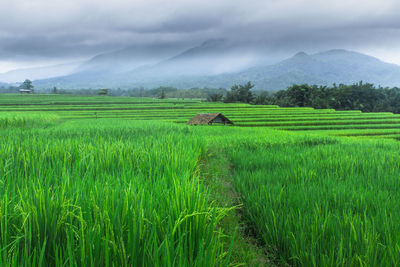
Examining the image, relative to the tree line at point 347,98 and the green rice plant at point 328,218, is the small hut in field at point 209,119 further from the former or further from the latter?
the tree line at point 347,98

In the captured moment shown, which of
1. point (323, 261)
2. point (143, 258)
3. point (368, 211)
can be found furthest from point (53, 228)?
point (368, 211)

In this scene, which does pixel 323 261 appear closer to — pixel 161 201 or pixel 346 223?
pixel 346 223

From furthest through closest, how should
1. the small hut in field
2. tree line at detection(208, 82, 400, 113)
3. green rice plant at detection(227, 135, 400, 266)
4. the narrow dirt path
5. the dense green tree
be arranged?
the dense green tree → tree line at detection(208, 82, 400, 113) → the small hut in field → the narrow dirt path → green rice plant at detection(227, 135, 400, 266)

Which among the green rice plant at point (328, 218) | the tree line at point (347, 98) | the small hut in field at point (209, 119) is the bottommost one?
the small hut in field at point (209, 119)

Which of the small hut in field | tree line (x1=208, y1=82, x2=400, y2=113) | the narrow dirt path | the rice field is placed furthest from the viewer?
tree line (x1=208, y1=82, x2=400, y2=113)

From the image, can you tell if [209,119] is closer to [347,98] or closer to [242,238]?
[242,238]

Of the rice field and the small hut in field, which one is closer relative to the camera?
the rice field

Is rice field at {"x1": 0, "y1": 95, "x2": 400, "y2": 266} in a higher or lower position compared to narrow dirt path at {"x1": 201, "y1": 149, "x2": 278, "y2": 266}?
higher

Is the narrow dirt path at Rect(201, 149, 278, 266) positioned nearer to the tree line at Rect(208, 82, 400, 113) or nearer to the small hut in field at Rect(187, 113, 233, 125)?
the small hut in field at Rect(187, 113, 233, 125)

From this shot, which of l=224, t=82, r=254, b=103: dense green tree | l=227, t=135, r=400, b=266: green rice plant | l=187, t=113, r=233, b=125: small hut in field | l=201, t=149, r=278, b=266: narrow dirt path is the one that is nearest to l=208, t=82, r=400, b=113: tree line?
l=224, t=82, r=254, b=103: dense green tree

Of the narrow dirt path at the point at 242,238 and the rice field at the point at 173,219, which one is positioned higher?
the rice field at the point at 173,219

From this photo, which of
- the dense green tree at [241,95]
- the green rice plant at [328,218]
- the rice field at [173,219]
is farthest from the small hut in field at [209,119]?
the dense green tree at [241,95]

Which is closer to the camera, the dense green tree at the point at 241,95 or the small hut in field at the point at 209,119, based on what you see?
the small hut in field at the point at 209,119

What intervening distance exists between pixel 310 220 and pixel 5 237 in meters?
2.01
